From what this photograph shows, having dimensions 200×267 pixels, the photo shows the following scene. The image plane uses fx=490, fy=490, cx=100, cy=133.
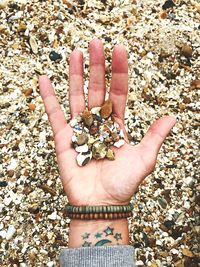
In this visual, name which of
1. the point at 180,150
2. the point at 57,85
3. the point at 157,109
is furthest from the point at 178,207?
the point at 57,85

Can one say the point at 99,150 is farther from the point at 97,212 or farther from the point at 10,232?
the point at 10,232

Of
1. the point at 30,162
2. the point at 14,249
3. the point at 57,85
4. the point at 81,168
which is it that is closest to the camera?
the point at 81,168

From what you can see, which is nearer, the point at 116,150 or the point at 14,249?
the point at 116,150

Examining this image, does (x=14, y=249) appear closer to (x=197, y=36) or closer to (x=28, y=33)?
(x=28, y=33)

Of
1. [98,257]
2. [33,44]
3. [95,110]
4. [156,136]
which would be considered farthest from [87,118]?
[33,44]

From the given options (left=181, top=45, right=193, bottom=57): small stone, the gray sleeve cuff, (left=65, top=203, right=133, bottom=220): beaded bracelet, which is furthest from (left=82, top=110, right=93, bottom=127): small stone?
(left=181, top=45, right=193, bottom=57): small stone

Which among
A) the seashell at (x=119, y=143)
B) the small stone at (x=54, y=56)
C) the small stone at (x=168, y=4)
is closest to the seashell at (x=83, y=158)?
the seashell at (x=119, y=143)
